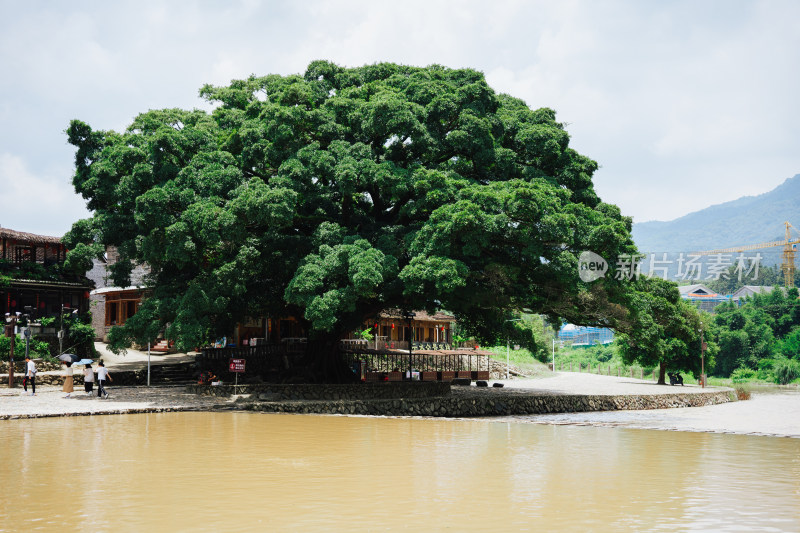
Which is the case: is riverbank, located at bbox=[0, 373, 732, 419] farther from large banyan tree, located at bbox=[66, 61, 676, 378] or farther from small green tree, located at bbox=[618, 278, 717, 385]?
small green tree, located at bbox=[618, 278, 717, 385]

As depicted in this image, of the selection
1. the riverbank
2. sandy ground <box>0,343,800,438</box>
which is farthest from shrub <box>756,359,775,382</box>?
the riverbank

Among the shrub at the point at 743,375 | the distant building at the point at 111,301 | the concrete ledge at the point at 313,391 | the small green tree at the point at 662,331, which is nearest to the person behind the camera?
the concrete ledge at the point at 313,391

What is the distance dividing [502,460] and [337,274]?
1029cm

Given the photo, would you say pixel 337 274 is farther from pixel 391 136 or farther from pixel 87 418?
pixel 87 418

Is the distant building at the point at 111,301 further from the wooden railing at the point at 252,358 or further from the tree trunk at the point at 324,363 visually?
the tree trunk at the point at 324,363

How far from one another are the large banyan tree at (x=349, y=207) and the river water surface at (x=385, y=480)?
235 inches

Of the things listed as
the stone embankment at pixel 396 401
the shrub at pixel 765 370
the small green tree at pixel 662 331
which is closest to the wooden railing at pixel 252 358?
the stone embankment at pixel 396 401

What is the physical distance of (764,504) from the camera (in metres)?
8.62

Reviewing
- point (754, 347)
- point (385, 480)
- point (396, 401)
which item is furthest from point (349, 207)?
point (754, 347)

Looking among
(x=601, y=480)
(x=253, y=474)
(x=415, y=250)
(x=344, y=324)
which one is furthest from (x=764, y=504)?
(x=344, y=324)

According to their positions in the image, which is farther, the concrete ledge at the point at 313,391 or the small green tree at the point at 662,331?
the small green tree at the point at 662,331

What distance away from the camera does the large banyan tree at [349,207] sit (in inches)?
814

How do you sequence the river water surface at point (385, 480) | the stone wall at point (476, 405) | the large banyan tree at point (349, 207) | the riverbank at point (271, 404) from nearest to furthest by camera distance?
1. the river water surface at point (385, 480)
2. the riverbank at point (271, 404)
3. the large banyan tree at point (349, 207)
4. the stone wall at point (476, 405)

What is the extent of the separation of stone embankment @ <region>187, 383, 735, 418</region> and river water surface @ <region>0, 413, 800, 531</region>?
5.60 meters
